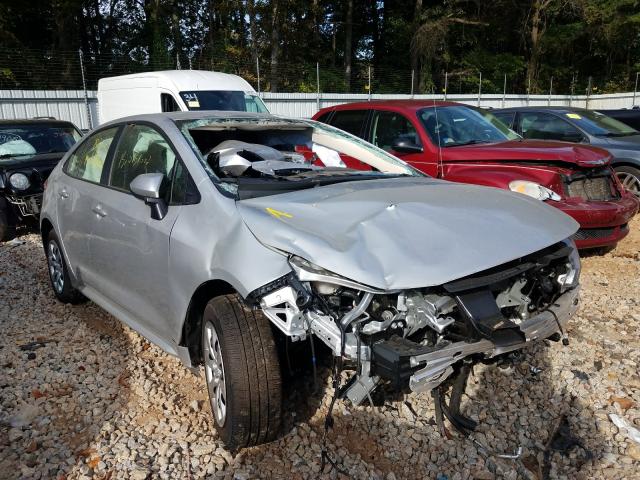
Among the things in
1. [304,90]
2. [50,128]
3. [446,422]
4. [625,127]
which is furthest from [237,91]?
[304,90]

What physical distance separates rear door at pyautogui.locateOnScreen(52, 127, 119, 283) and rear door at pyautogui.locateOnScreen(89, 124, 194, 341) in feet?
0.47

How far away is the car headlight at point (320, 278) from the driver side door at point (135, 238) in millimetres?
908

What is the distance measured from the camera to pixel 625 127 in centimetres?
895

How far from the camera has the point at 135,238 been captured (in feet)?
10.6

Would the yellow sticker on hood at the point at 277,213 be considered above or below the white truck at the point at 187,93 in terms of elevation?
below

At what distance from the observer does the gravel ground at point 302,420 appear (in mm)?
2635

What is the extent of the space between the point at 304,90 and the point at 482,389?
20.0m

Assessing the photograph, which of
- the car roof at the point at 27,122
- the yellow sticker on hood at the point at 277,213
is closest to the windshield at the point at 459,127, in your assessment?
the yellow sticker on hood at the point at 277,213

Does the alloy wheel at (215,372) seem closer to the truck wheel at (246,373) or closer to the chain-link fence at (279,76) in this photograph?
the truck wheel at (246,373)

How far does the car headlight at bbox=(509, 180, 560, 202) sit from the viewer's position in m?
5.13

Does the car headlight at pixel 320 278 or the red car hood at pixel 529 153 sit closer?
the car headlight at pixel 320 278

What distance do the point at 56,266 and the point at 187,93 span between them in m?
5.71

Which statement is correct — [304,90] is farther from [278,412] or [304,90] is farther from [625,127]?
[278,412]

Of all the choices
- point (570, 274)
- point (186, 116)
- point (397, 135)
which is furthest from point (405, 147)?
point (570, 274)
